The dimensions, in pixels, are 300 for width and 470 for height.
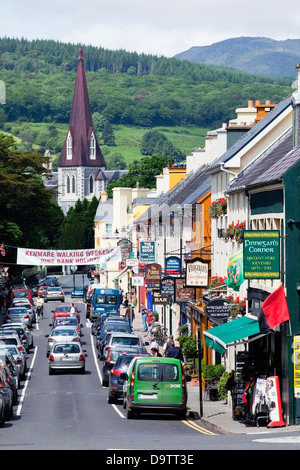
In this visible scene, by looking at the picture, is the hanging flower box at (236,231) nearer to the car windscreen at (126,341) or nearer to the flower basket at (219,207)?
the flower basket at (219,207)

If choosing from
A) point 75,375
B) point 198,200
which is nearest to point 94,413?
point 75,375

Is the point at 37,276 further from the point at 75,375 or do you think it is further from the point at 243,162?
the point at 243,162

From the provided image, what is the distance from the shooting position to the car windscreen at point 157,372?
29109mm

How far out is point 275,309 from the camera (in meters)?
26.8

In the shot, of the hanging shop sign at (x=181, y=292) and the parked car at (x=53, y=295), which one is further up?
the parked car at (x=53, y=295)

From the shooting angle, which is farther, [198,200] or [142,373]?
[198,200]

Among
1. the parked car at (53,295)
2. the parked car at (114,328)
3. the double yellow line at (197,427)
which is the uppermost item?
the parked car at (53,295)

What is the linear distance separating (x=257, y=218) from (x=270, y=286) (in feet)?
9.12

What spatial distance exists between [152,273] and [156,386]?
2775cm

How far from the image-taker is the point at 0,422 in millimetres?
27078

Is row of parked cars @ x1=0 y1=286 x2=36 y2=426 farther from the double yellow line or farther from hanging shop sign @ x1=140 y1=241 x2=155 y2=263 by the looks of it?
hanging shop sign @ x1=140 y1=241 x2=155 y2=263

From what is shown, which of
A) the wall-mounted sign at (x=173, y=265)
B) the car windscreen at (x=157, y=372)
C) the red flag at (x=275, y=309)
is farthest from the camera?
the wall-mounted sign at (x=173, y=265)

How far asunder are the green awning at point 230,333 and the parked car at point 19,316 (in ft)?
124

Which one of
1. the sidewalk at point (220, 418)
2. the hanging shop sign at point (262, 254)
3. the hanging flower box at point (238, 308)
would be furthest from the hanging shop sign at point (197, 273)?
the hanging shop sign at point (262, 254)
